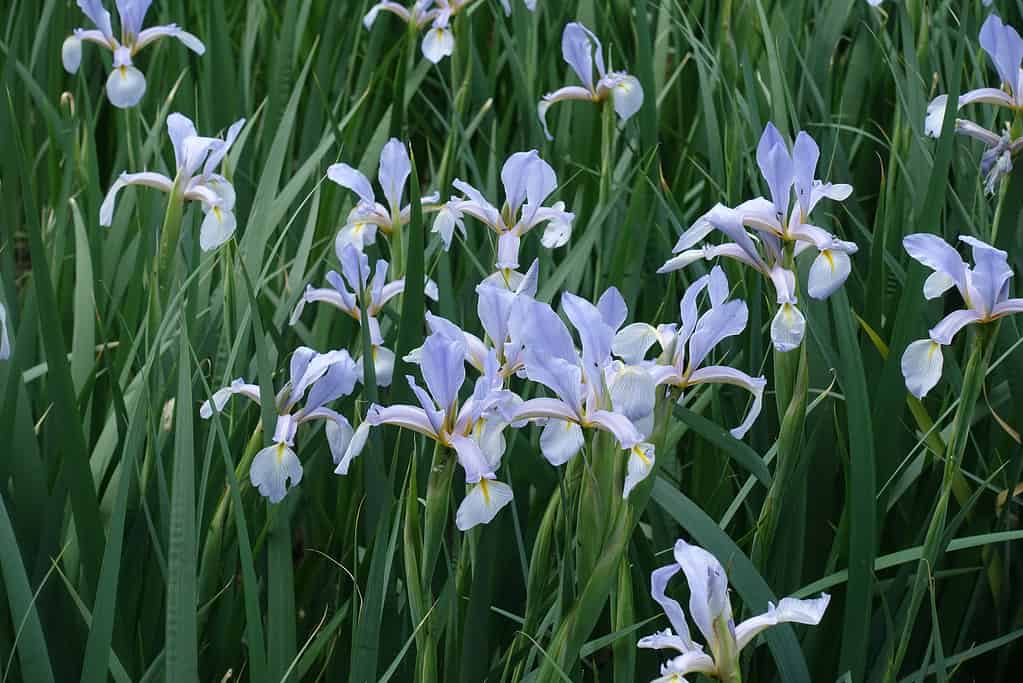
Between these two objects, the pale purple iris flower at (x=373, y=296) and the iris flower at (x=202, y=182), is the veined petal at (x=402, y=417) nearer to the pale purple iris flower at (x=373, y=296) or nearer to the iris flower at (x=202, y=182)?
the pale purple iris flower at (x=373, y=296)

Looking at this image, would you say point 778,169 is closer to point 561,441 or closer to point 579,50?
point 561,441

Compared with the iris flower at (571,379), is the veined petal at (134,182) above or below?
above

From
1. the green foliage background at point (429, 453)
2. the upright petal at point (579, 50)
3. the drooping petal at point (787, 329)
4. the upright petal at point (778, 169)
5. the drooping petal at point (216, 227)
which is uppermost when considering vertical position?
the upright petal at point (579, 50)

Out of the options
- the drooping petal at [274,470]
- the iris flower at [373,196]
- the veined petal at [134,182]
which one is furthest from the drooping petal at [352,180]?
the drooping petal at [274,470]

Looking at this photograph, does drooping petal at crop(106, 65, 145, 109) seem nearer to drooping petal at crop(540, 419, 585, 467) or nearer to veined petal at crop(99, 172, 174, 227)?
veined petal at crop(99, 172, 174, 227)

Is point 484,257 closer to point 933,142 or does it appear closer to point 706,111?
point 706,111

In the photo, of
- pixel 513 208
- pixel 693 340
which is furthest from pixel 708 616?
pixel 513 208
